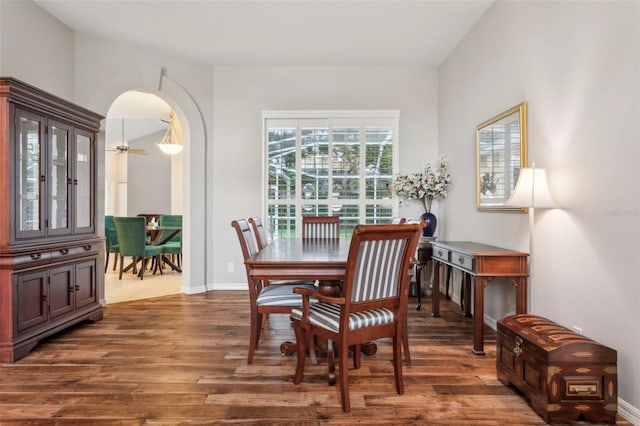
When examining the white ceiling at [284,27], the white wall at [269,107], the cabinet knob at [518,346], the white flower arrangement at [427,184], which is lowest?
the cabinet knob at [518,346]

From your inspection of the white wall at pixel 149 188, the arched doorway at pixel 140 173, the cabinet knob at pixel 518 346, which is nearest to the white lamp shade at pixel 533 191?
the cabinet knob at pixel 518 346

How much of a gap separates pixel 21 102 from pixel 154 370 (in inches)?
83.7

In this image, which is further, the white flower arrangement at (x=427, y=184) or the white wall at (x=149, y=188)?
the white wall at (x=149, y=188)

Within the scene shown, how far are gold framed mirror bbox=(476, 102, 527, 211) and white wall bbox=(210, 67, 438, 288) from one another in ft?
4.53

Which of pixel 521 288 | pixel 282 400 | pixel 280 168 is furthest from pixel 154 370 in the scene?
pixel 280 168

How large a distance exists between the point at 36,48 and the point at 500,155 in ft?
14.1

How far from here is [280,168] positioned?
4.80 m

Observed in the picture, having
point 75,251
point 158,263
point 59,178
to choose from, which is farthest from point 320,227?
point 158,263

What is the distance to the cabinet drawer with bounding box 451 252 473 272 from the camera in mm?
2659

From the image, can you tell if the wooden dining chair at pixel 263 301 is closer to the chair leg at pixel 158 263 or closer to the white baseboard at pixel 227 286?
the white baseboard at pixel 227 286

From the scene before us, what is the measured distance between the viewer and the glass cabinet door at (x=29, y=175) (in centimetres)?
266

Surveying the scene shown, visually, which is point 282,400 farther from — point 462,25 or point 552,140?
point 462,25

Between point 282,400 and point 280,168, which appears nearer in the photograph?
point 282,400

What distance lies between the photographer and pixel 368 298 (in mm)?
1975
